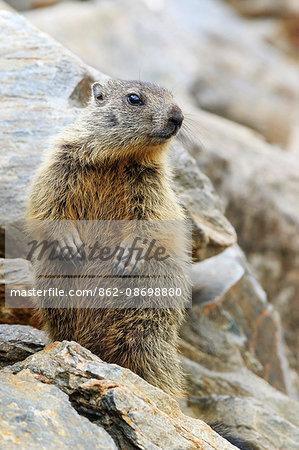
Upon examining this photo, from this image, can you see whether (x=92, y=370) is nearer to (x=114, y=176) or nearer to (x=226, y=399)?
(x=114, y=176)

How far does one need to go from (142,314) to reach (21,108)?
8.68ft

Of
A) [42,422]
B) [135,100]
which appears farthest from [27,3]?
[42,422]

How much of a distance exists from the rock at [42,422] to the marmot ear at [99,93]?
2.72 m

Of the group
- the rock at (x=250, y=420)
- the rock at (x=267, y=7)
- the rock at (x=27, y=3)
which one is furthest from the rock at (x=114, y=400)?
the rock at (x=267, y=7)

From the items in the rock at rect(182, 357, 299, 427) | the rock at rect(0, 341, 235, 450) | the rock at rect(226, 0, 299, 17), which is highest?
the rock at rect(226, 0, 299, 17)

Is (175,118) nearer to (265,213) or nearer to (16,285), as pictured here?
(16,285)

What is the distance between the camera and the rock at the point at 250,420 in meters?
5.07

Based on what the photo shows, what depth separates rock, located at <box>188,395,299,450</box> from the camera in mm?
5070

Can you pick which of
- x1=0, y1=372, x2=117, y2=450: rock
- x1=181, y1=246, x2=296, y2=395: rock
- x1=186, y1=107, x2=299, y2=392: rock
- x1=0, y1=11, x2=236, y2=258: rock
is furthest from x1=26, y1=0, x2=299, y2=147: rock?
x1=0, y1=372, x2=117, y2=450: rock

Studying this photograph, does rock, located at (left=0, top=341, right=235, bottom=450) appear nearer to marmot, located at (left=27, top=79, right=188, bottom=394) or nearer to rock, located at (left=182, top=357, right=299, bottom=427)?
marmot, located at (left=27, top=79, right=188, bottom=394)

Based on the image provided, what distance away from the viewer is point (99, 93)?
17.6 ft

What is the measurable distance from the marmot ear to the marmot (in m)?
0.13

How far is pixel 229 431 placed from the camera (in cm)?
486

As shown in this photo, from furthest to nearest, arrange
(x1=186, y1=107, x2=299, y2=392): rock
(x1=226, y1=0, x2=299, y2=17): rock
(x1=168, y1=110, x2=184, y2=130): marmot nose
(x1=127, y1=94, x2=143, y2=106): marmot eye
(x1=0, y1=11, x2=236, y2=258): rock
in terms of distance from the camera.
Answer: (x1=226, y1=0, x2=299, y2=17): rock → (x1=186, y1=107, x2=299, y2=392): rock → (x1=0, y1=11, x2=236, y2=258): rock → (x1=127, y1=94, x2=143, y2=106): marmot eye → (x1=168, y1=110, x2=184, y2=130): marmot nose
